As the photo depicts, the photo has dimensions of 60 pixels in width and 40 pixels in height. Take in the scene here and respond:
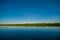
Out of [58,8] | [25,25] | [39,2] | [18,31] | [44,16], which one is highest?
[39,2]

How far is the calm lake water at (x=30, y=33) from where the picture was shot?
101 inches

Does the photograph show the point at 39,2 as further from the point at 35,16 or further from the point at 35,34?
the point at 35,34

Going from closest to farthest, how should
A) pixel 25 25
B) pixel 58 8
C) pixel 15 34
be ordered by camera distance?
1. pixel 58 8
2. pixel 25 25
3. pixel 15 34

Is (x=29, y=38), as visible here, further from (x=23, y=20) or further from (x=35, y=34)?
(x=23, y=20)

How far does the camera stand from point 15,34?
279cm

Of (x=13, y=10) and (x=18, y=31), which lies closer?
(x=13, y=10)

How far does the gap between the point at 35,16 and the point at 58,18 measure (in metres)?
0.66

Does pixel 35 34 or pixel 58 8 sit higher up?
pixel 58 8

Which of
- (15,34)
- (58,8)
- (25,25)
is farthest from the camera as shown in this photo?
(15,34)

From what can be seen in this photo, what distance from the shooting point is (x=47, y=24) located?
2.58 m

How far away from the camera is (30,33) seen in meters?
2.72

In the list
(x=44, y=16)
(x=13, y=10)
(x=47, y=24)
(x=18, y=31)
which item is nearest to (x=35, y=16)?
(x=44, y=16)

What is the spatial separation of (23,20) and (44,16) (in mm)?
611

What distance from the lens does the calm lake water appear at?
2.56 m
